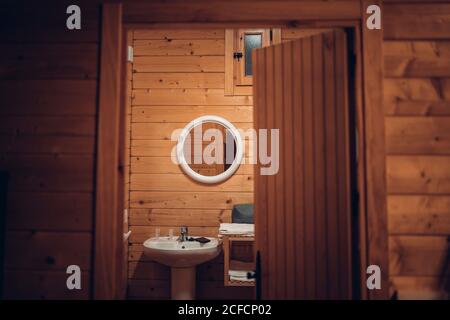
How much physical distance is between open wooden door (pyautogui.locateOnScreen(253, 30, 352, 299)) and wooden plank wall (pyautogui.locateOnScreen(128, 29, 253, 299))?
4.94 feet

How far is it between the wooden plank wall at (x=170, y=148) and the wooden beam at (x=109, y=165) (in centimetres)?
168

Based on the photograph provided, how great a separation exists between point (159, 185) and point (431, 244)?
2.41m

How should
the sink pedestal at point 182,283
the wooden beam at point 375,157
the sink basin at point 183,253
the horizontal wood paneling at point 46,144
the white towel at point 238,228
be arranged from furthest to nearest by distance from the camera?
1. the sink pedestal at point 182,283
2. the white towel at point 238,228
3. the sink basin at point 183,253
4. the horizontal wood paneling at point 46,144
5. the wooden beam at point 375,157

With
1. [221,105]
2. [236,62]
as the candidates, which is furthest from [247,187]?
[236,62]

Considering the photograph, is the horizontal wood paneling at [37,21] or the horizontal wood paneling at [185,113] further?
the horizontal wood paneling at [185,113]

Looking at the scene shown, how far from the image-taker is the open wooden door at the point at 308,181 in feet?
5.16

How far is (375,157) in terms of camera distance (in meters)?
1.44

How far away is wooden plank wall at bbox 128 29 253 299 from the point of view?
318 centimetres

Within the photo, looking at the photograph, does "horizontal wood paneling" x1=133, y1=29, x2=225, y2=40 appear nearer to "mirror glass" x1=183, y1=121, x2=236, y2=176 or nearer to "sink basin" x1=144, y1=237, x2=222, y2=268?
"mirror glass" x1=183, y1=121, x2=236, y2=176

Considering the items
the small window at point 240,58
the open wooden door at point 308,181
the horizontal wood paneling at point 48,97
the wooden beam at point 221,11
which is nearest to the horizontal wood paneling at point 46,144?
the horizontal wood paneling at point 48,97

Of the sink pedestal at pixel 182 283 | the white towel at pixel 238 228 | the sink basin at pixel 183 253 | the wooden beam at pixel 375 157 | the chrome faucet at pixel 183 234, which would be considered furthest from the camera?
the chrome faucet at pixel 183 234

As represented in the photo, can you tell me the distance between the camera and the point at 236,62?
3201 millimetres

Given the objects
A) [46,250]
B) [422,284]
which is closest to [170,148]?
[46,250]

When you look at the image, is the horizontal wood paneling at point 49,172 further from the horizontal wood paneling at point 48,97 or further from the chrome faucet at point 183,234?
the chrome faucet at point 183,234
